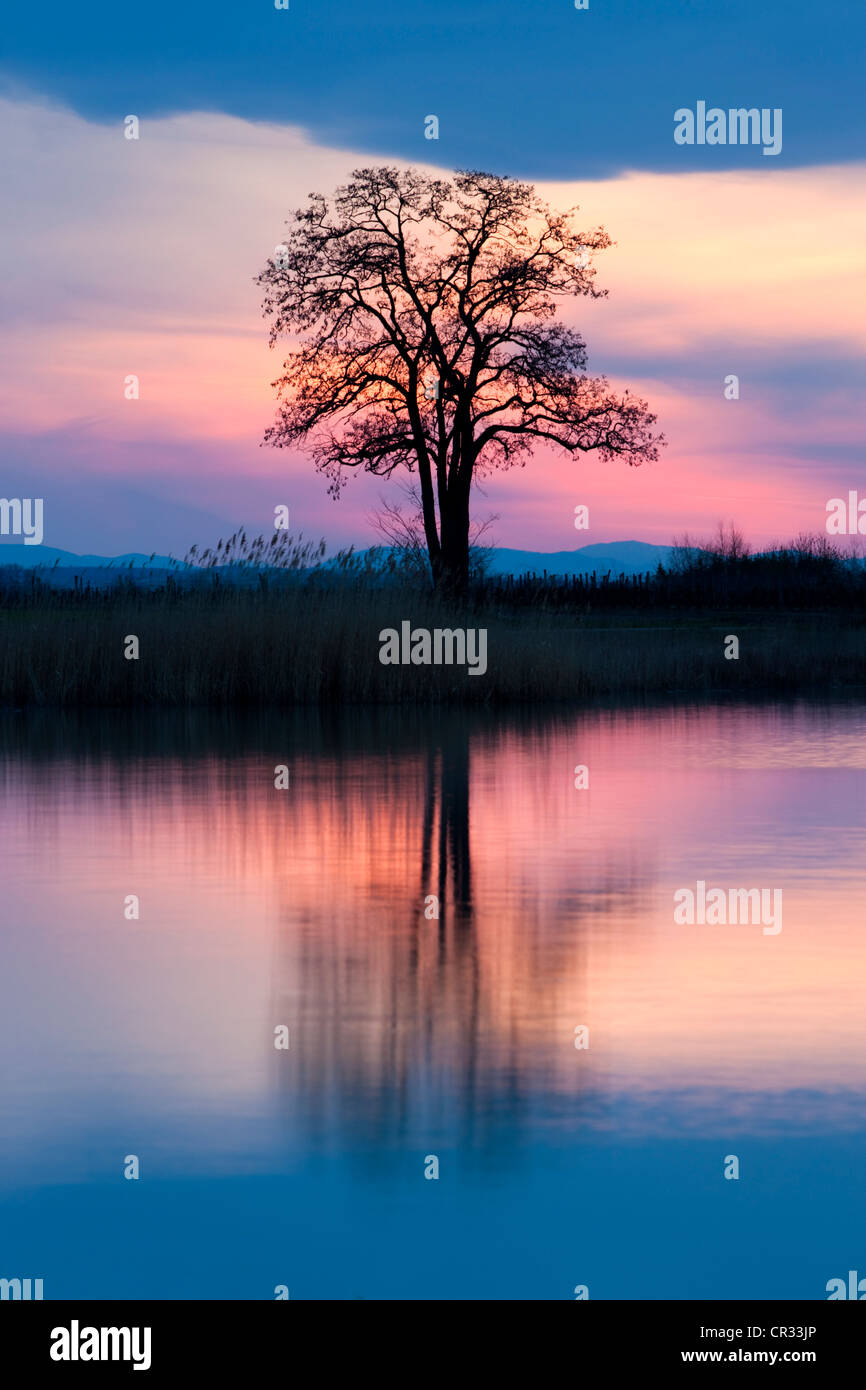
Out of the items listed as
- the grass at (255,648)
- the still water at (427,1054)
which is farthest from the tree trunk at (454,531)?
the still water at (427,1054)

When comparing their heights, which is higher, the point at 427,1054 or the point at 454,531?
the point at 454,531

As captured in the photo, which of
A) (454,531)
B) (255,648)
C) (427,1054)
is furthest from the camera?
(454,531)

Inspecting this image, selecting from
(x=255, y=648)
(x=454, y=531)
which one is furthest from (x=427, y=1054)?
(x=454, y=531)

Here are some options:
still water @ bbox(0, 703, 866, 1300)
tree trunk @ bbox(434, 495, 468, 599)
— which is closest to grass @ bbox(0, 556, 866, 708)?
still water @ bbox(0, 703, 866, 1300)

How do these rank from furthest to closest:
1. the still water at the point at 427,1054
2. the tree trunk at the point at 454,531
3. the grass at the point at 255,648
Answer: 1. the tree trunk at the point at 454,531
2. the grass at the point at 255,648
3. the still water at the point at 427,1054

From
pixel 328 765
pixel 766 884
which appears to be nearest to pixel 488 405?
pixel 328 765

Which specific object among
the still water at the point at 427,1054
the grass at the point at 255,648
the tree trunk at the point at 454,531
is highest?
the tree trunk at the point at 454,531

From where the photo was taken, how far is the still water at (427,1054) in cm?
384

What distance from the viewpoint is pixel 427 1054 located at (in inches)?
207

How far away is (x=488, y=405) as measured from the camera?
4128cm

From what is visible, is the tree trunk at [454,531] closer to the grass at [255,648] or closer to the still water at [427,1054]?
the grass at [255,648]

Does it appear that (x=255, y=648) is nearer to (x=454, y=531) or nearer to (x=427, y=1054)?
(x=427, y=1054)

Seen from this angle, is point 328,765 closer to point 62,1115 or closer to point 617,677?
point 62,1115

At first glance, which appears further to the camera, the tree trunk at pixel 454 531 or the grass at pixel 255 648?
the tree trunk at pixel 454 531
